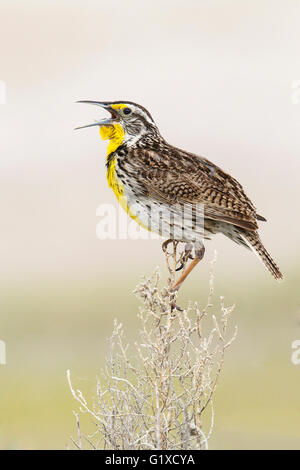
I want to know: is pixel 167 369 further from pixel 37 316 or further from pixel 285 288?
pixel 37 316

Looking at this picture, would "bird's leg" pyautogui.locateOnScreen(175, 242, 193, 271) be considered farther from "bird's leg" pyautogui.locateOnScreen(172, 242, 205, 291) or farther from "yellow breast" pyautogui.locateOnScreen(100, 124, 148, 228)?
"yellow breast" pyautogui.locateOnScreen(100, 124, 148, 228)

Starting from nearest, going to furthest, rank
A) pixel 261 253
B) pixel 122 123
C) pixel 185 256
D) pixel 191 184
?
pixel 185 256 < pixel 261 253 < pixel 191 184 < pixel 122 123

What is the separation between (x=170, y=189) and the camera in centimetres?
487

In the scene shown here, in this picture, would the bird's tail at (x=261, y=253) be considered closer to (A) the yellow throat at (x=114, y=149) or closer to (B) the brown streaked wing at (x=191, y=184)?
(B) the brown streaked wing at (x=191, y=184)

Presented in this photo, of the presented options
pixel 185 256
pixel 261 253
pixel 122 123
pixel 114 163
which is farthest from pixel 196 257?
pixel 122 123

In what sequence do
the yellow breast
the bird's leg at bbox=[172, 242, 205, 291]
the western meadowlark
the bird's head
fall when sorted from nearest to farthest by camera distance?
the bird's leg at bbox=[172, 242, 205, 291] < the western meadowlark < the yellow breast < the bird's head

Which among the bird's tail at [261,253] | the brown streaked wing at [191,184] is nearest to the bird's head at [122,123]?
the brown streaked wing at [191,184]

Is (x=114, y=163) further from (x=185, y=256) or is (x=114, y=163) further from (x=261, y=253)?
(x=261, y=253)

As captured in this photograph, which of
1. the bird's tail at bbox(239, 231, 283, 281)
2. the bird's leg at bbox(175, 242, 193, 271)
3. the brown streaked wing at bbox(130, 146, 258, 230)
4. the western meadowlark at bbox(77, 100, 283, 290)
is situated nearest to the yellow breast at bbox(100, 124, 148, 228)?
the western meadowlark at bbox(77, 100, 283, 290)

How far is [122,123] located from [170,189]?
0.51 metres

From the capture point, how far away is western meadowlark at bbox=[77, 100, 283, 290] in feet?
15.6

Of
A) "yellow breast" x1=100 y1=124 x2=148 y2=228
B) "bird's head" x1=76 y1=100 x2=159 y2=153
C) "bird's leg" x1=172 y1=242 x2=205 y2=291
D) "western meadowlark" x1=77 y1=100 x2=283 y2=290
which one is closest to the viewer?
"bird's leg" x1=172 y1=242 x2=205 y2=291

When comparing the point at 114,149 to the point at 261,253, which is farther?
the point at 114,149
